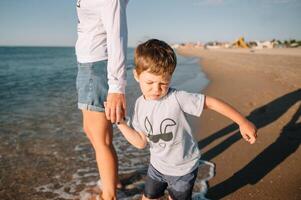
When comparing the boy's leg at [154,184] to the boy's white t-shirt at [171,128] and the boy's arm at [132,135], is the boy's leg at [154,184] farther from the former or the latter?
the boy's arm at [132,135]

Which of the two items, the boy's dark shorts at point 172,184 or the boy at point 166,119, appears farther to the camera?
the boy's dark shorts at point 172,184

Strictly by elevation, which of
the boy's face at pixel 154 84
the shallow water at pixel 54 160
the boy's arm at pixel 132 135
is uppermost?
the boy's face at pixel 154 84

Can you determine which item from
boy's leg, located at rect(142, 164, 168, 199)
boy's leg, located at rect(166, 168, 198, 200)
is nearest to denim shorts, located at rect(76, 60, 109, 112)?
boy's leg, located at rect(142, 164, 168, 199)

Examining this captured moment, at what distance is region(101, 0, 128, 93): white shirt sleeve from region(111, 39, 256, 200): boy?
132 millimetres

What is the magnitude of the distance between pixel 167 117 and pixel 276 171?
206 cm

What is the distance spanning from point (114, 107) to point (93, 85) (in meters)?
0.50

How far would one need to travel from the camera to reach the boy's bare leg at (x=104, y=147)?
2496mm

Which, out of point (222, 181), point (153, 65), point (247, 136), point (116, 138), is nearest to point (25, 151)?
point (116, 138)

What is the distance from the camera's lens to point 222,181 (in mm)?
3275

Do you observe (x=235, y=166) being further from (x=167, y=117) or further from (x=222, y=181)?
(x=167, y=117)

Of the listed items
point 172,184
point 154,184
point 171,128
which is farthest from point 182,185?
point 171,128

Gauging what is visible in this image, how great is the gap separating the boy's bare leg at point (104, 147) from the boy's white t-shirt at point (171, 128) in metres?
0.39

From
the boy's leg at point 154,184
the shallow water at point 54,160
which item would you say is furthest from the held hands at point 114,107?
the shallow water at point 54,160

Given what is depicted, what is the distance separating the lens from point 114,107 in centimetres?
196
